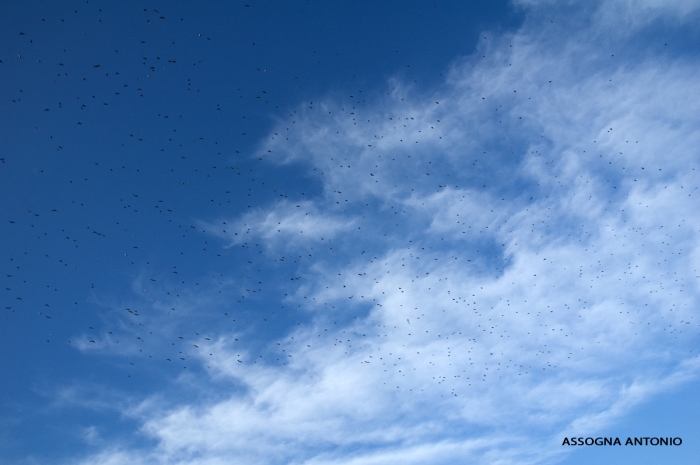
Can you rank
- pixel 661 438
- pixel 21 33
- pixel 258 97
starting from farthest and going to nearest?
pixel 661 438
pixel 258 97
pixel 21 33

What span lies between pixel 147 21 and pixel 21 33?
28.2 ft

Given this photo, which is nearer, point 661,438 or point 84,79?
point 84,79

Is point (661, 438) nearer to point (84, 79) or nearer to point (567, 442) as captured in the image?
point (567, 442)

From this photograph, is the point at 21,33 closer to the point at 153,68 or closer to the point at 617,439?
the point at 153,68

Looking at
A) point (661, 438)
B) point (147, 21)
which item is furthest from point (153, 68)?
point (661, 438)

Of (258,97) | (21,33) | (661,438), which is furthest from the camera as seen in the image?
(661,438)

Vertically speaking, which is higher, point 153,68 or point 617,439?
point 153,68

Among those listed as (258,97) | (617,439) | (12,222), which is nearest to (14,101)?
(12,222)

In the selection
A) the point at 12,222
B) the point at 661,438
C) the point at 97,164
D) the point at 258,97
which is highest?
the point at 258,97

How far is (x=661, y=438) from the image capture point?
5116cm

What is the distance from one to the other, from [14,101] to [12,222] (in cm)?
918

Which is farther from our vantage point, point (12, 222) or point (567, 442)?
point (567, 442)

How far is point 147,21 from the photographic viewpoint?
37.7 meters

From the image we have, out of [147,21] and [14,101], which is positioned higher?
[147,21]
